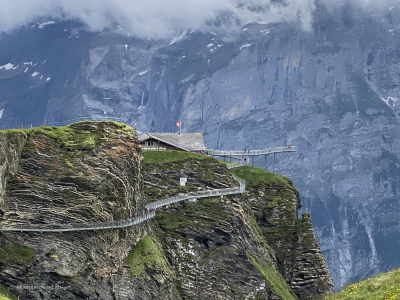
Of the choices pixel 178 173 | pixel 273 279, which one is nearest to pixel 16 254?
pixel 178 173

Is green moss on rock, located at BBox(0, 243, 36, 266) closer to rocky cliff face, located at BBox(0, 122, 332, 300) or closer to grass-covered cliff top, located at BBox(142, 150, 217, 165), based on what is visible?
rocky cliff face, located at BBox(0, 122, 332, 300)

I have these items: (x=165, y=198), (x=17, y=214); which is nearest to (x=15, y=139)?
(x=17, y=214)

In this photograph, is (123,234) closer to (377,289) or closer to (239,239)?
(239,239)

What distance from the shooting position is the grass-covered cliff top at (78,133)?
11631 centimetres

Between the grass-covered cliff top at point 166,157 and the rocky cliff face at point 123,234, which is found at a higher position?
the grass-covered cliff top at point 166,157

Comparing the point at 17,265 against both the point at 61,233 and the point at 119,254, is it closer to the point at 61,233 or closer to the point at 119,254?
the point at 61,233

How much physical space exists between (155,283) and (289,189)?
196ft

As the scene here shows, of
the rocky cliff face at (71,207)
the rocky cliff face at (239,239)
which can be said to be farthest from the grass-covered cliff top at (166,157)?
the rocky cliff face at (71,207)

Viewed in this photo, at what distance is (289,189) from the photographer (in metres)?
178

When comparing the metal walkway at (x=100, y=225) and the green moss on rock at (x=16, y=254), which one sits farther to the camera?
the metal walkway at (x=100, y=225)

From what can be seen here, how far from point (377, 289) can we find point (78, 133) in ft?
204

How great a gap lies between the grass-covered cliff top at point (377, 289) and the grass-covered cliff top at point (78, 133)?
53988 mm

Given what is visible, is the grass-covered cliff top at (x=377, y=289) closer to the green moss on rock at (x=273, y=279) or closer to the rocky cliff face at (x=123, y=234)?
the rocky cliff face at (x=123, y=234)

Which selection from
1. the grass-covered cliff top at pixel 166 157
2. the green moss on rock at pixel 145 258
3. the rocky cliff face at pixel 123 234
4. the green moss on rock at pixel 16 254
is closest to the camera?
the green moss on rock at pixel 16 254
